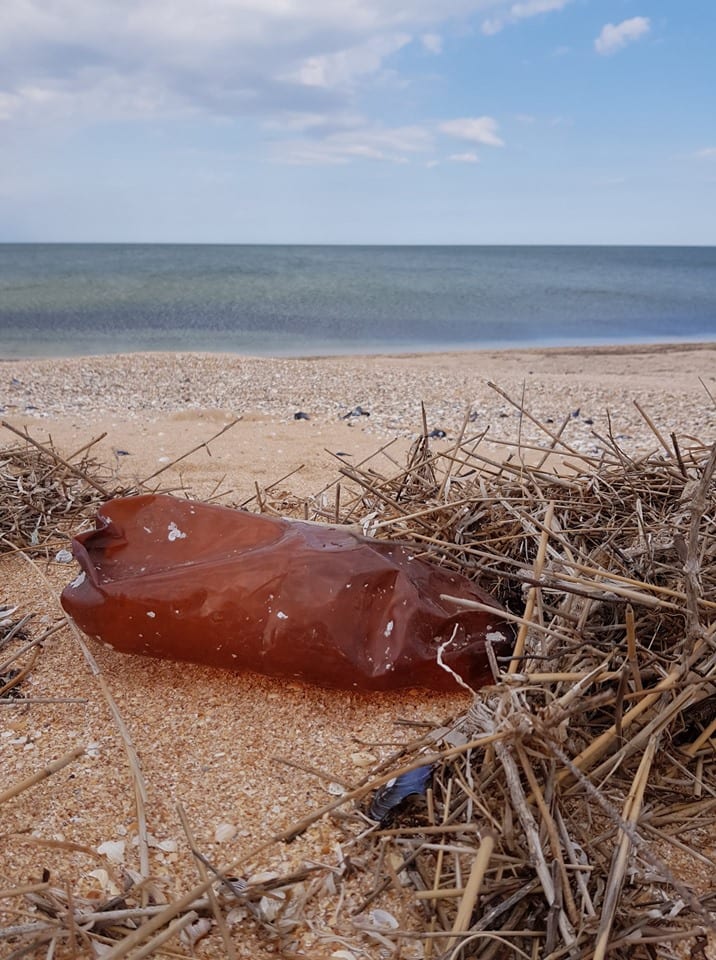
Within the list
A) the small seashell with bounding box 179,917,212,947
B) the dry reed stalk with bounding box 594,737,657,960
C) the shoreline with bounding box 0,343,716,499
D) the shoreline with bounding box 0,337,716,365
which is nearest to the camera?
the dry reed stalk with bounding box 594,737,657,960

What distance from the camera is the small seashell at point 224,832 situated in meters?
1.75

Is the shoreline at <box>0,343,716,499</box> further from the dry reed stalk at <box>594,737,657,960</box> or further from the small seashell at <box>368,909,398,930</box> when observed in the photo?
the small seashell at <box>368,909,398,930</box>

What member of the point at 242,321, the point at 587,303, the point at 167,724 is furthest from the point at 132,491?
the point at 587,303

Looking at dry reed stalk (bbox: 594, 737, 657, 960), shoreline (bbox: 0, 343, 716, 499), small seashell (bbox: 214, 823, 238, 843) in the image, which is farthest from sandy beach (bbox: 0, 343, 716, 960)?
shoreline (bbox: 0, 343, 716, 499)

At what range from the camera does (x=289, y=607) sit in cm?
215

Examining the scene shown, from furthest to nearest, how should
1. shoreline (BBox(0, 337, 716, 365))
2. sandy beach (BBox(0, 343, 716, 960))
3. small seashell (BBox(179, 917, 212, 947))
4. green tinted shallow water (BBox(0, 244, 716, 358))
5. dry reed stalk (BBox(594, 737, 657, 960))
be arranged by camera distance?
green tinted shallow water (BBox(0, 244, 716, 358)), shoreline (BBox(0, 337, 716, 365)), sandy beach (BBox(0, 343, 716, 960)), small seashell (BBox(179, 917, 212, 947)), dry reed stalk (BBox(594, 737, 657, 960))

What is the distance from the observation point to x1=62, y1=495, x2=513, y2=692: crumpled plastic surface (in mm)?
2145

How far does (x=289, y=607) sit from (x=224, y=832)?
23.6 inches

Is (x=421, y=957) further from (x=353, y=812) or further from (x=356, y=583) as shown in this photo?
(x=356, y=583)

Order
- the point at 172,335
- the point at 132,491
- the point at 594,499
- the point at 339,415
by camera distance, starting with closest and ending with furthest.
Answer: the point at 594,499, the point at 132,491, the point at 339,415, the point at 172,335

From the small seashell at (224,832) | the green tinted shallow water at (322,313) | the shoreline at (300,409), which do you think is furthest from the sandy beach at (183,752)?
the green tinted shallow water at (322,313)

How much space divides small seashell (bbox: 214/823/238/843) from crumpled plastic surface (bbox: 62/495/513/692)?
490 millimetres

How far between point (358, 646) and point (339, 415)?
555cm

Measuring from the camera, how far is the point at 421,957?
1481mm
